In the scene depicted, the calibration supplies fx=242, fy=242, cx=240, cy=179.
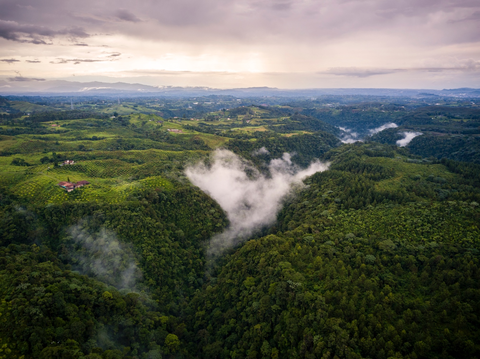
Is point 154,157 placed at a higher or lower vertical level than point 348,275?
higher

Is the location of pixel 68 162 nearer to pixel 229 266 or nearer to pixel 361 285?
pixel 229 266

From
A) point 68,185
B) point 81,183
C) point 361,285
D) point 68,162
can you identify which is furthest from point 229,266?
point 68,162

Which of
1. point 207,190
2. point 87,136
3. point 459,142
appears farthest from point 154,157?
point 459,142

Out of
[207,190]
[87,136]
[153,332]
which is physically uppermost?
[87,136]

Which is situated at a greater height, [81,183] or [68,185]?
[68,185]

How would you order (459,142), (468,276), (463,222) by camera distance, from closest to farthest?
(468,276)
(463,222)
(459,142)

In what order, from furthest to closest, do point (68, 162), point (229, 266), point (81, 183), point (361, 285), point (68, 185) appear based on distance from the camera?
1. point (68, 162)
2. point (81, 183)
3. point (68, 185)
4. point (229, 266)
5. point (361, 285)

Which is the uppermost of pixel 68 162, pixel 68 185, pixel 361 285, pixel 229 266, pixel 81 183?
pixel 68 162

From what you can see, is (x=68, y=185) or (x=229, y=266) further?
(x=68, y=185)

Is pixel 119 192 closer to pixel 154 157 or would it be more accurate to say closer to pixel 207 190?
pixel 207 190

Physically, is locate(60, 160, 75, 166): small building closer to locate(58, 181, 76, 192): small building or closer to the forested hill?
locate(58, 181, 76, 192): small building
